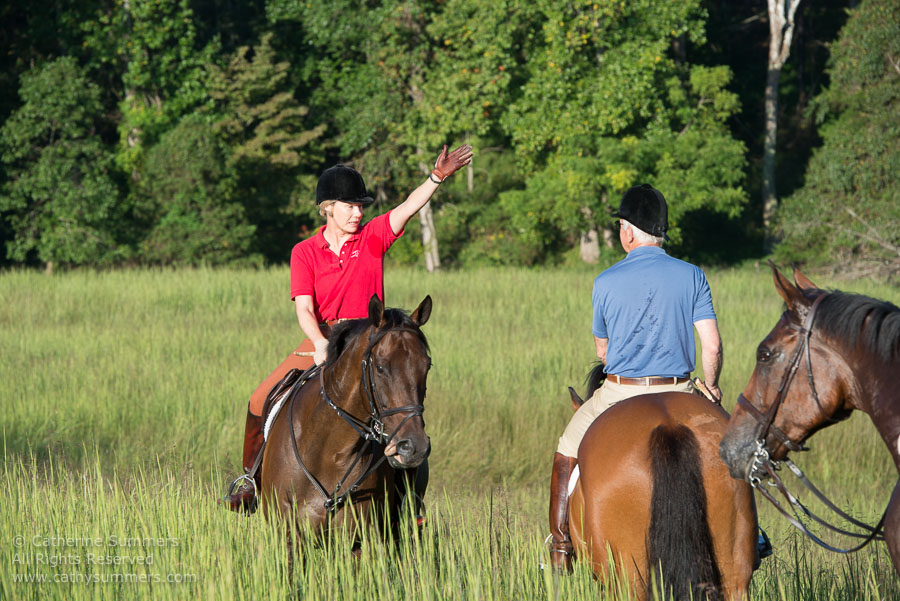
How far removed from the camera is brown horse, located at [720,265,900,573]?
3551 mm

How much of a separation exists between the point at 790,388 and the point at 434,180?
2308mm

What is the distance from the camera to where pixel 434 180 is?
17.3 feet

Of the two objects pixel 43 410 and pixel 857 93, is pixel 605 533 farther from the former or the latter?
pixel 857 93

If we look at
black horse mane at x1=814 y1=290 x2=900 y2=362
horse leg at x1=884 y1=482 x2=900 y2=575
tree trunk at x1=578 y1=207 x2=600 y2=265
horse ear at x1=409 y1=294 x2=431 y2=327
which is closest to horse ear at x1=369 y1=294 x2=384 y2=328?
horse ear at x1=409 y1=294 x2=431 y2=327

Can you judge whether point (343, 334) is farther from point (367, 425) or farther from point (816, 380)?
point (816, 380)

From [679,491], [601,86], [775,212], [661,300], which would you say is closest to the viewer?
[679,491]

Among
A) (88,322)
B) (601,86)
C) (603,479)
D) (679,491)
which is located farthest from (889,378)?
(601,86)

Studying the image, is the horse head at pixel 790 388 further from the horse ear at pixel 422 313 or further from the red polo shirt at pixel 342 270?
the red polo shirt at pixel 342 270

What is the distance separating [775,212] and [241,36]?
20280mm

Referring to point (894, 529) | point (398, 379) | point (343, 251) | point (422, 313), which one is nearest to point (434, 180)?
point (343, 251)

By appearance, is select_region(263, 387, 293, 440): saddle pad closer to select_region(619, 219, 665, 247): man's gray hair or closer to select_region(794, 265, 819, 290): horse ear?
select_region(619, 219, 665, 247): man's gray hair

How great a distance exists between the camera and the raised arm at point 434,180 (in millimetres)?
5204

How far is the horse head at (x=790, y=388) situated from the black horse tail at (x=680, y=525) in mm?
195

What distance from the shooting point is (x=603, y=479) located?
13.8 ft
